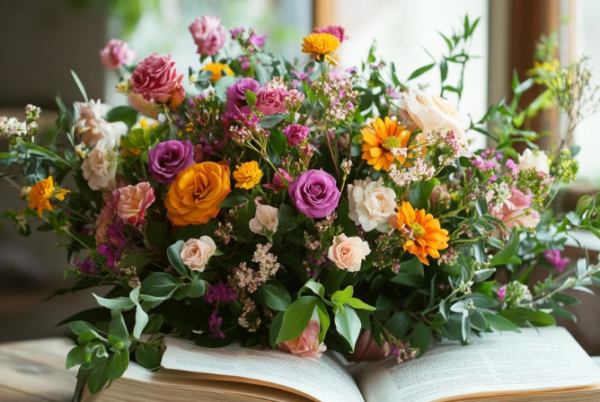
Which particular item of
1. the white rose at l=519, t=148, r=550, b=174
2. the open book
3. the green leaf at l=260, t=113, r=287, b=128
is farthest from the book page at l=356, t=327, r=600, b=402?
the green leaf at l=260, t=113, r=287, b=128

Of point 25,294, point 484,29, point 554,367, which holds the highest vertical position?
point 484,29

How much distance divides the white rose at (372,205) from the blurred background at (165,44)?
0.73m

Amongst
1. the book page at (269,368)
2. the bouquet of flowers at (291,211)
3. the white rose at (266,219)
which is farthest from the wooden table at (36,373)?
the white rose at (266,219)

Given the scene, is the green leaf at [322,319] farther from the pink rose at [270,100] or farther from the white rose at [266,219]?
the pink rose at [270,100]

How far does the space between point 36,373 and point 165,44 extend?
1.22 m

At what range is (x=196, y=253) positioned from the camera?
28.7 inches

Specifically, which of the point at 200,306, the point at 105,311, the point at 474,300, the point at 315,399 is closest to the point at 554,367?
the point at 474,300

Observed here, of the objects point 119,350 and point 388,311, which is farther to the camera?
point 388,311

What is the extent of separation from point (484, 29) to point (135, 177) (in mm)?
985

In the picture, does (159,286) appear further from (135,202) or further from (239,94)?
(239,94)

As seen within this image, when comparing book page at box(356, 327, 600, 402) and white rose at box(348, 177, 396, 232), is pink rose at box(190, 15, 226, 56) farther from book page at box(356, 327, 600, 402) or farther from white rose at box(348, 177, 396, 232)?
book page at box(356, 327, 600, 402)

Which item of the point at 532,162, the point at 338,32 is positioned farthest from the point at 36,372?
the point at 532,162

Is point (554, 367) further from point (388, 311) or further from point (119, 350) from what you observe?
point (119, 350)

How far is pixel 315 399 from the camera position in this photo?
2.26 feet
